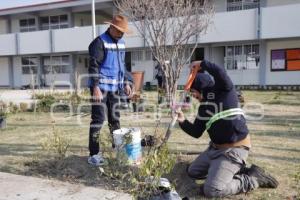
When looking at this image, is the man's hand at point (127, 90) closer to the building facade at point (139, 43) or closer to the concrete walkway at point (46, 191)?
the concrete walkway at point (46, 191)

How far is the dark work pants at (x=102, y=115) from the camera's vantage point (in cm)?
480

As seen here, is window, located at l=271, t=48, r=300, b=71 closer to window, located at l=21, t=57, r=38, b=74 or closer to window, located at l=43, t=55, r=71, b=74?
window, located at l=43, t=55, r=71, b=74

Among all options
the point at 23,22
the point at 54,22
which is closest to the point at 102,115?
the point at 54,22

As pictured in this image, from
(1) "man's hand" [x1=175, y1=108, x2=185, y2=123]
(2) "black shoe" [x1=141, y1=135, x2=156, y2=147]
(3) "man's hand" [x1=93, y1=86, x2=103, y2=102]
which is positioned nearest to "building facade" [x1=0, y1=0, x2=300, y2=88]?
(2) "black shoe" [x1=141, y1=135, x2=156, y2=147]

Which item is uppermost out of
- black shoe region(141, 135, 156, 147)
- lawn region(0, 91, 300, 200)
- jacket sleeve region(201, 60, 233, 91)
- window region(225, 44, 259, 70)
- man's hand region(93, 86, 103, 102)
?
window region(225, 44, 259, 70)

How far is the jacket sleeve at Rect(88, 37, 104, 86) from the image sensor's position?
187 inches

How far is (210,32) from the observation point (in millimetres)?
20859

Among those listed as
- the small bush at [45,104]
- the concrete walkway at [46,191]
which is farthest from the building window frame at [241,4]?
the concrete walkway at [46,191]

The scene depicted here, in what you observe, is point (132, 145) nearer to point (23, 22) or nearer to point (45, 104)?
point (45, 104)

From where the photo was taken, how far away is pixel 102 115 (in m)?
4.86

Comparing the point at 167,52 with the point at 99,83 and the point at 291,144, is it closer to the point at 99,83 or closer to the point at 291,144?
the point at 291,144

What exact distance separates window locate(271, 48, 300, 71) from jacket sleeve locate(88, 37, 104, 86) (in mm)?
17231

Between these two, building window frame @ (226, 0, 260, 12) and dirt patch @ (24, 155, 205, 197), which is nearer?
dirt patch @ (24, 155, 205, 197)

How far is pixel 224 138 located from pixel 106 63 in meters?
1.79
